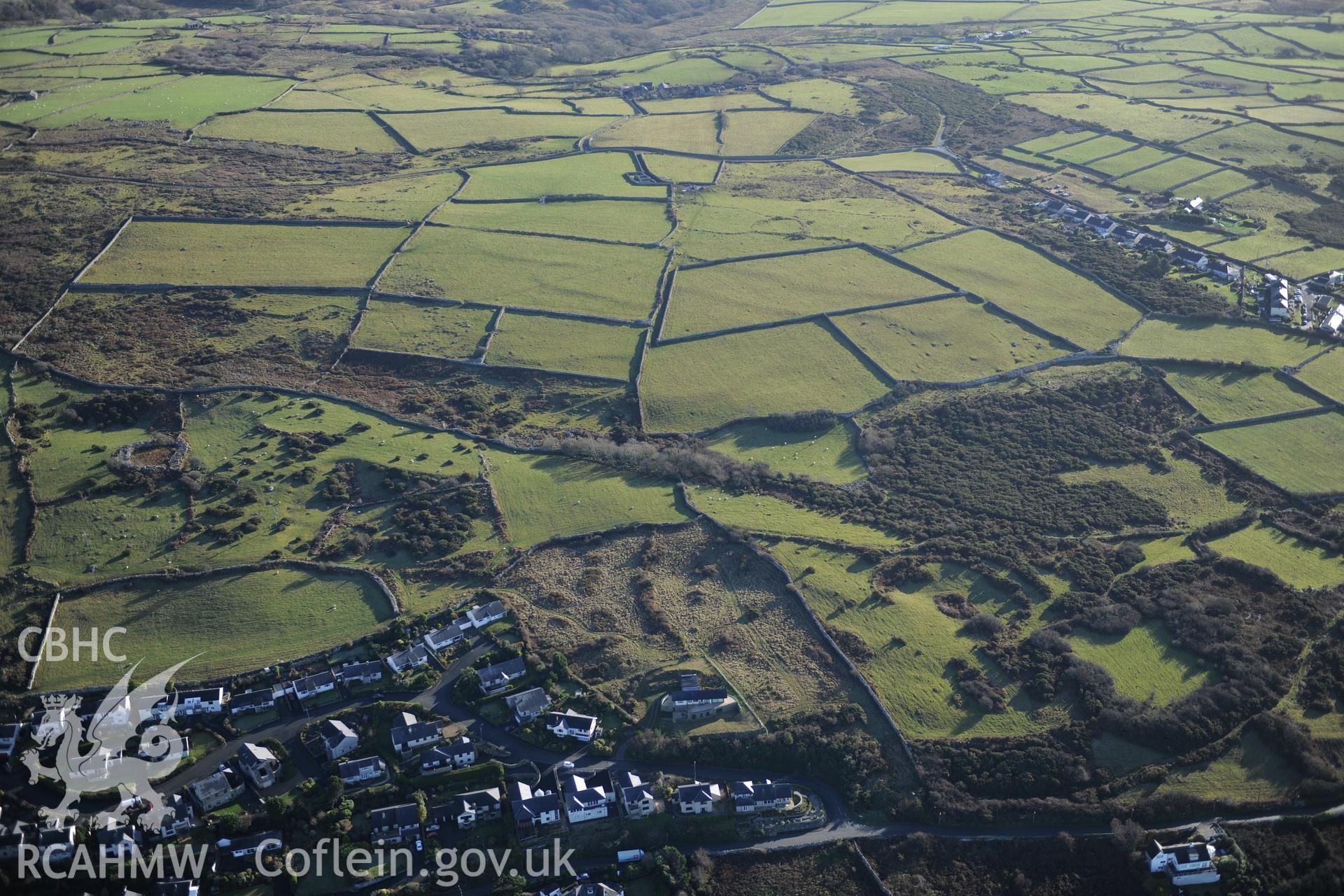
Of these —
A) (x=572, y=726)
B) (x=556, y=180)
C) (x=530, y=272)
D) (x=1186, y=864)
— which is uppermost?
(x=556, y=180)

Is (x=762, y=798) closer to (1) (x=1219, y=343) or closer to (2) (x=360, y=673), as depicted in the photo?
(2) (x=360, y=673)

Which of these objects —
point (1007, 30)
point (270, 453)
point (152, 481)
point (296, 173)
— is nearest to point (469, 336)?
point (270, 453)

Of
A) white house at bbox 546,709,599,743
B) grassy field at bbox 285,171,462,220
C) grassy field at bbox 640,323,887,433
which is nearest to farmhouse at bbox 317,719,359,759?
white house at bbox 546,709,599,743

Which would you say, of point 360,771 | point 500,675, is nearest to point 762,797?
point 500,675

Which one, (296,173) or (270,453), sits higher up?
(296,173)

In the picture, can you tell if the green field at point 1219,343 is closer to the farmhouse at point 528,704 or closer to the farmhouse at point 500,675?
the farmhouse at point 500,675

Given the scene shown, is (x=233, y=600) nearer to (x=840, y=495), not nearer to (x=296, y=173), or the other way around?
(x=840, y=495)

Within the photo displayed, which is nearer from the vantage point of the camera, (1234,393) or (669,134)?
(1234,393)

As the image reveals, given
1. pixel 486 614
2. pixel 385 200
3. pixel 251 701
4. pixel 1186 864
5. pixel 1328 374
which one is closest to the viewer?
pixel 1186 864
